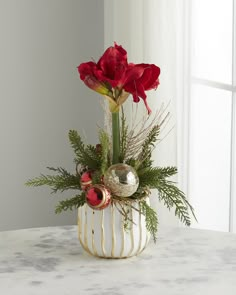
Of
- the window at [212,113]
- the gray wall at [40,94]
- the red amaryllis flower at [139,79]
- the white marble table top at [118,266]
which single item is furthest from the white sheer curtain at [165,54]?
the red amaryllis flower at [139,79]

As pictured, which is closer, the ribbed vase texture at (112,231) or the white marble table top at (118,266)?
the white marble table top at (118,266)

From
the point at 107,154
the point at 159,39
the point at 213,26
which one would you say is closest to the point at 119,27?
the point at 159,39

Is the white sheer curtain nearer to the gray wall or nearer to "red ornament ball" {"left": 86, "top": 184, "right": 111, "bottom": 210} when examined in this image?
the gray wall

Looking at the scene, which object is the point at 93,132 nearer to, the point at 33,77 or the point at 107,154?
the point at 33,77

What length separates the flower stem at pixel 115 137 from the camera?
5.26 ft

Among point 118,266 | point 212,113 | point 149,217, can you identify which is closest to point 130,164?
point 149,217

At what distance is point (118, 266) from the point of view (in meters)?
1.57

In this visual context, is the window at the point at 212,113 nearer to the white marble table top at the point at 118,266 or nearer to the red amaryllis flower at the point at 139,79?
the white marble table top at the point at 118,266

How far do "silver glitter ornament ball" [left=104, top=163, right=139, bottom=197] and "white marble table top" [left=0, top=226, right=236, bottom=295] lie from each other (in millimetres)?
166

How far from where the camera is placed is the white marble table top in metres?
1.40

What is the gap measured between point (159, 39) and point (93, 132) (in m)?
0.72

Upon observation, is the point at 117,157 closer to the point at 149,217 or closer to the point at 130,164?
the point at 130,164

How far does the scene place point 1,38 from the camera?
3.10 meters

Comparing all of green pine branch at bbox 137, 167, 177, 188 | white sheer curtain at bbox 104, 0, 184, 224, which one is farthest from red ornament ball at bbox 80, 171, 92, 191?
white sheer curtain at bbox 104, 0, 184, 224
